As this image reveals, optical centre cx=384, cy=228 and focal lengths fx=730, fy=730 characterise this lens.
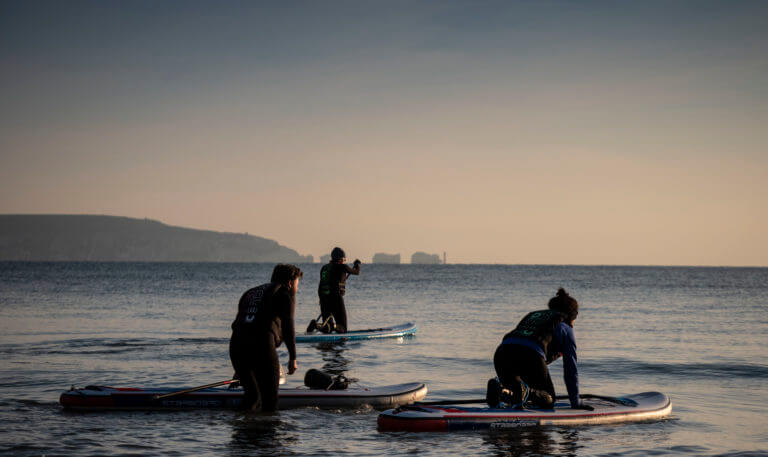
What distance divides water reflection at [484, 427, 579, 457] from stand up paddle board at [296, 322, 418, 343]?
10.4 m

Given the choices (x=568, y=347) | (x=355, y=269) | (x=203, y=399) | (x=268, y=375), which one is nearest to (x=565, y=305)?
(x=568, y=347)

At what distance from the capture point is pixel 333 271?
18109 millimetres

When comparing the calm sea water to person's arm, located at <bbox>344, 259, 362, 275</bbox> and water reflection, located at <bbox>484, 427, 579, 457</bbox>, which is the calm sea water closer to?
water reflection, located at <bbox>484, 427, 579, 457</bbox>

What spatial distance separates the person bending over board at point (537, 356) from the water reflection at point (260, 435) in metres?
2.60

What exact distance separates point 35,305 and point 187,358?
20288 mm

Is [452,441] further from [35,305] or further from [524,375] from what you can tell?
[35,305]

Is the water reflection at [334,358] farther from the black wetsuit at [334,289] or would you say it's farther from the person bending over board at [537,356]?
the person bending over board at [537,356]

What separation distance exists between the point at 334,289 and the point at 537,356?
10.0 metres

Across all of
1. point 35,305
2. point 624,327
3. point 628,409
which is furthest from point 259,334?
point 35,305

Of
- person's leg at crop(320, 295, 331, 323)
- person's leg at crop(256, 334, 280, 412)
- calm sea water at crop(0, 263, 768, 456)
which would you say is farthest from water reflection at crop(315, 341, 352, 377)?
person's leg at crop(256, 334, 280, 412)

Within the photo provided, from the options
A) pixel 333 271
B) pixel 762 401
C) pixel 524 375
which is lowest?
pixel 762 401

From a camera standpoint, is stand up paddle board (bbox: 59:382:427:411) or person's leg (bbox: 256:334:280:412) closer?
person's leg (bbox: 256:334:280:412)

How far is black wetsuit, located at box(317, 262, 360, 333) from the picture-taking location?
1806 centimetres

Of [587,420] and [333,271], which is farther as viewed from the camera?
[333,271]
